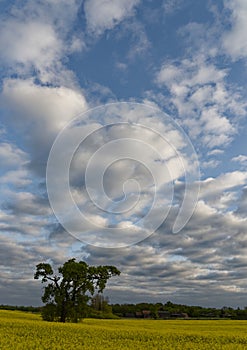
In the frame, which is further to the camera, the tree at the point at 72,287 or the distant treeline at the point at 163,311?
the distant treeline at the point at 163,311

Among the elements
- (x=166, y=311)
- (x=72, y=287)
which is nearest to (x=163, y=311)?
(x=166, y=311)

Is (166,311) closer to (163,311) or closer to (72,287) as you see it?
(163,311)

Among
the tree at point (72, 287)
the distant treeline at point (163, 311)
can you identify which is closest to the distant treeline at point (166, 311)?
the distant treeline at point (163, 311)

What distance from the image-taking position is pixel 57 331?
33.2m

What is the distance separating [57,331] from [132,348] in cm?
1031

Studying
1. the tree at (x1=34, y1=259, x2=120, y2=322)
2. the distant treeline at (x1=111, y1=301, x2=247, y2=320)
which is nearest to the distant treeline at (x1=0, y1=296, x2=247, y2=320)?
the distant treeline at (x1=111, y1=301, x2=247, y2=320)

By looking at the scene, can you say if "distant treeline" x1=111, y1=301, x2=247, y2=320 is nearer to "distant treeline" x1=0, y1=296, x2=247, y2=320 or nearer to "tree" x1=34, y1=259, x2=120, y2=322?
"distant treeline" x1=0, y1=296, x2=247, y2=320

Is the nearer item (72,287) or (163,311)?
(72,287)

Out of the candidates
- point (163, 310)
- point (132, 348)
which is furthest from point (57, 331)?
point (163, 310)

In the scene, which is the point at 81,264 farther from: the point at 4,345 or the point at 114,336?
the point at 4,345

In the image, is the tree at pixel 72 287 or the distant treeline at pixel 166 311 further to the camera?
the distant treeline at pixel 166 311

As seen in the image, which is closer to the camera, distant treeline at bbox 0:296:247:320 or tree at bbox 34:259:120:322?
tree at bbox 34:259:120:322

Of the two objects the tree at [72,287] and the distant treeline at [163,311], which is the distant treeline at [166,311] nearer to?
the distant treeline at [163,311]

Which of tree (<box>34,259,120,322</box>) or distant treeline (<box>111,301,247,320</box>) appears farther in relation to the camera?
distant treeline (<box>111,301,247,320</box>)
